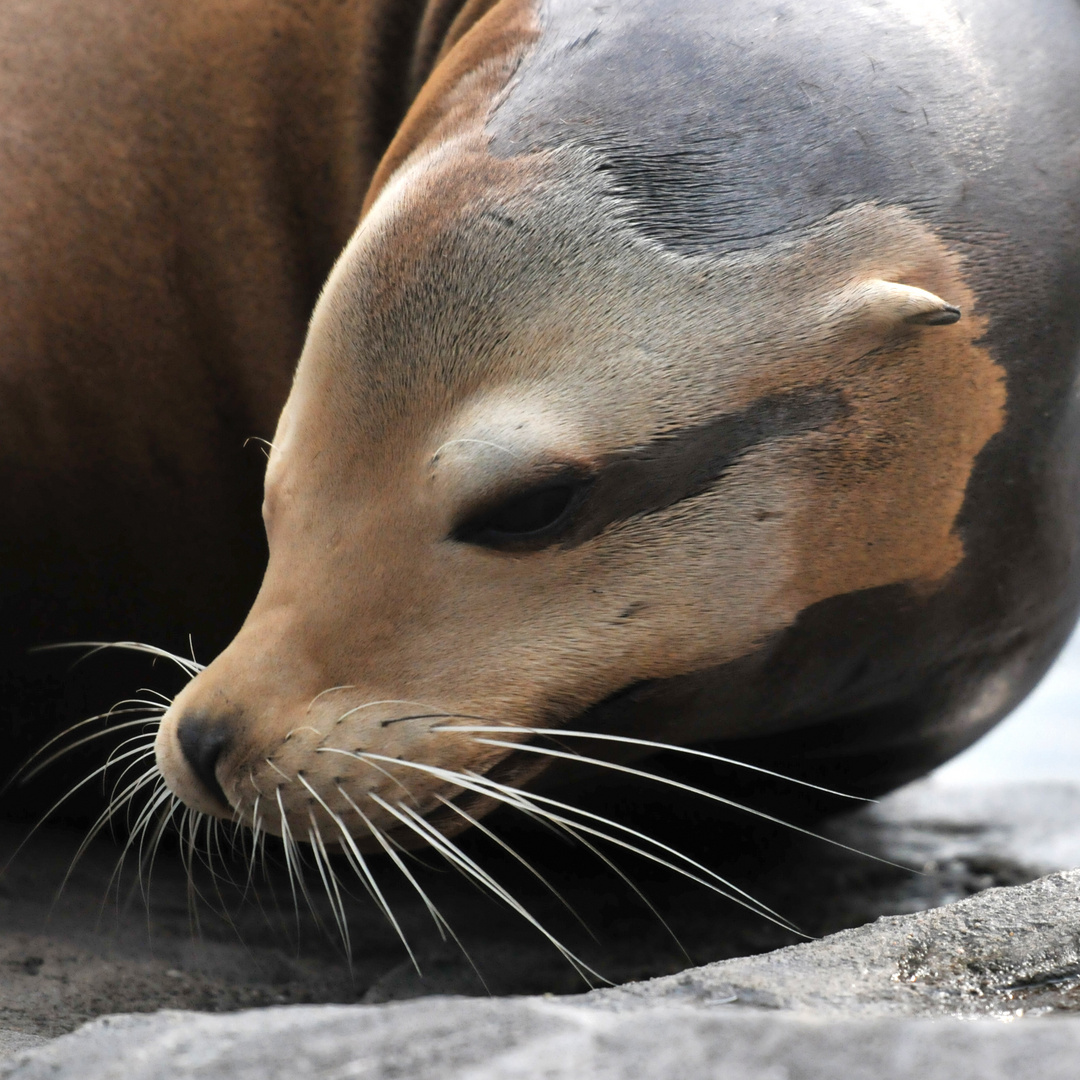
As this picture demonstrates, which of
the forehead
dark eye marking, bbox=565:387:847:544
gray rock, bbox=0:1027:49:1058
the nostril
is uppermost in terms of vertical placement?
the forehead

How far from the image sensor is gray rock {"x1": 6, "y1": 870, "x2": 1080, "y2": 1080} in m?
1.06

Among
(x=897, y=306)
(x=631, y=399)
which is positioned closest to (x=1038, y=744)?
(x=897, y=306)

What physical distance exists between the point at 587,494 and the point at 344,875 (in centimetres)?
130

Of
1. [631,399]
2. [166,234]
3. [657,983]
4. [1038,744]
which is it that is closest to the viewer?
[657,983]

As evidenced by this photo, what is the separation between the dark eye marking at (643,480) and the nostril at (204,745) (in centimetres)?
42

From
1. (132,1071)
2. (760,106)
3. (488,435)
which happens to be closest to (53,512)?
(488,435)

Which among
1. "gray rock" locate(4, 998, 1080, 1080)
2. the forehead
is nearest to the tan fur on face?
the forehead

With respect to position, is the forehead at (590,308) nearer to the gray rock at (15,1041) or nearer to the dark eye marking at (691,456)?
the dark eye marking at (691,456)

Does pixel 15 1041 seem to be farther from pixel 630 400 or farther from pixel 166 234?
pixel 166 234

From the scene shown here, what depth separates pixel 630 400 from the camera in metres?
1.94

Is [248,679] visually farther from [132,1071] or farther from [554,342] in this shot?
[132,1071]

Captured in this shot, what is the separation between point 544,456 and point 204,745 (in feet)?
2.02

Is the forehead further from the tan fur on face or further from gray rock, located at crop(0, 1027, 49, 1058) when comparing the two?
gray rock, located at crop(0, 1027, 49, 1058)

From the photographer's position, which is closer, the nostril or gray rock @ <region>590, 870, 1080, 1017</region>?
gray rock @ <region>590, 870, 1080, 1017</region>
